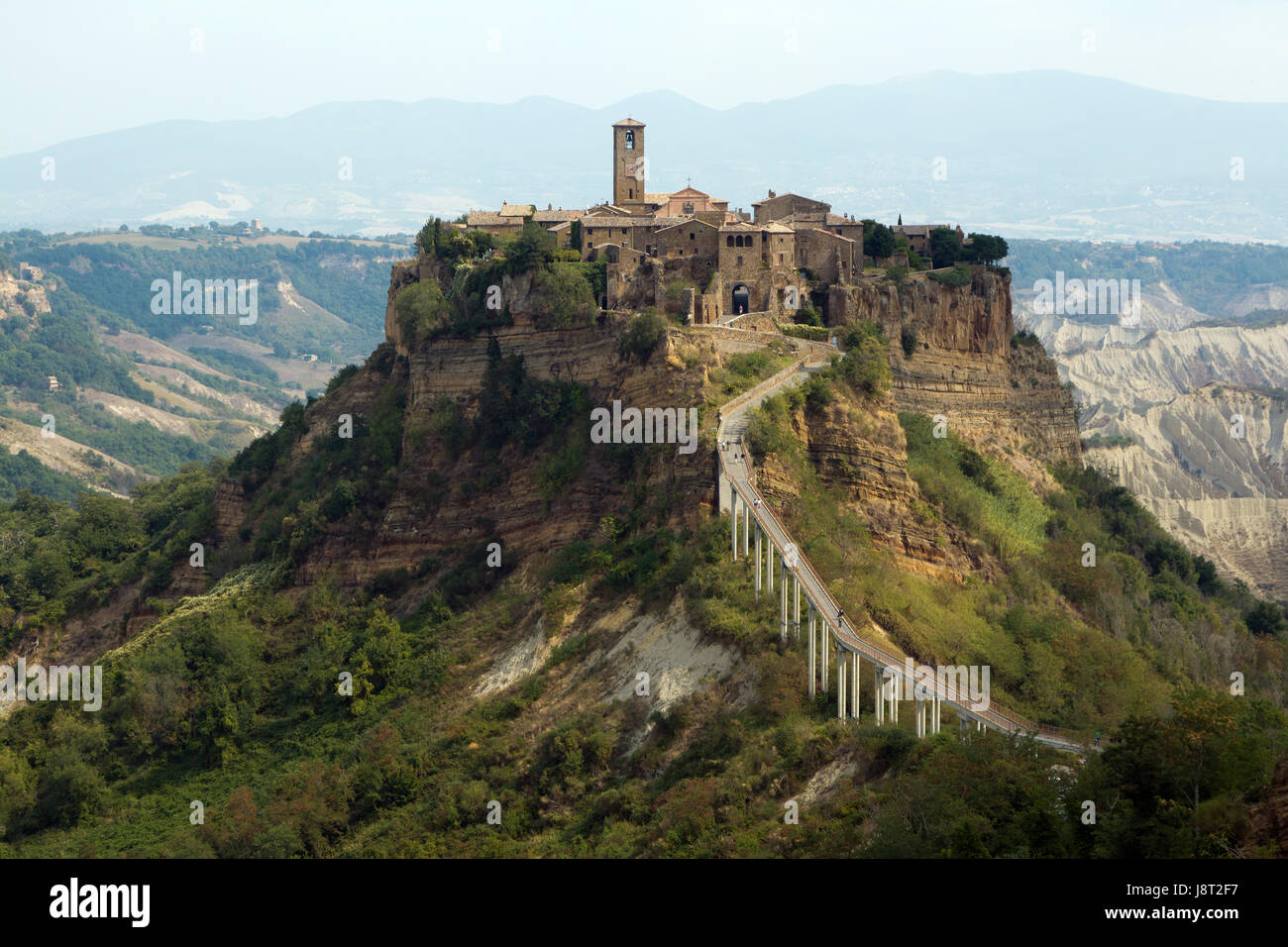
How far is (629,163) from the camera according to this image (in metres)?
71.6

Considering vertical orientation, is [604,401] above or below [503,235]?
below

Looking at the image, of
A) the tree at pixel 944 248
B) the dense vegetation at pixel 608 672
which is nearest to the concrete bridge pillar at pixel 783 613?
the dense vegetation at pixel 608 672

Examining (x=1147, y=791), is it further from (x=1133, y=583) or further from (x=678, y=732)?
(x=1133, y=583)

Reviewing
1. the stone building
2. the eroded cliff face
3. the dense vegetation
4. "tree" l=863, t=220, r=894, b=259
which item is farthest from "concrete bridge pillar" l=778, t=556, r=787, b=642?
"tree" l=863, t=220, r=894, b=259

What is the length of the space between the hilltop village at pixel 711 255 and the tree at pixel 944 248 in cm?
305

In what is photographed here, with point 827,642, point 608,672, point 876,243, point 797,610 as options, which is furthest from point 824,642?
point 876,243

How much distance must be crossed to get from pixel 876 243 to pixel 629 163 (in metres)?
10.2

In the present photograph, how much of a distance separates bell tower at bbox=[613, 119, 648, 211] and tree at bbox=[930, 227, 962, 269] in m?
12.1

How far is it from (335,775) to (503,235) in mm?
24074

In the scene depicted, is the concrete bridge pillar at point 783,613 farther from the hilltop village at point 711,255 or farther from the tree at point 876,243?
the tree at point 876,243

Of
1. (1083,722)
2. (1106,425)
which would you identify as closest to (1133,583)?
(1083,722)

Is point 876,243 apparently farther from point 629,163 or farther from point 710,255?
point 629,163

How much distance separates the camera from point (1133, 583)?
6488 centimetres

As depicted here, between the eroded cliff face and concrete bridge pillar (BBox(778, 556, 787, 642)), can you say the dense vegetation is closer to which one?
concrete bridge pillar (BBox(778, 556, 787, 642))
